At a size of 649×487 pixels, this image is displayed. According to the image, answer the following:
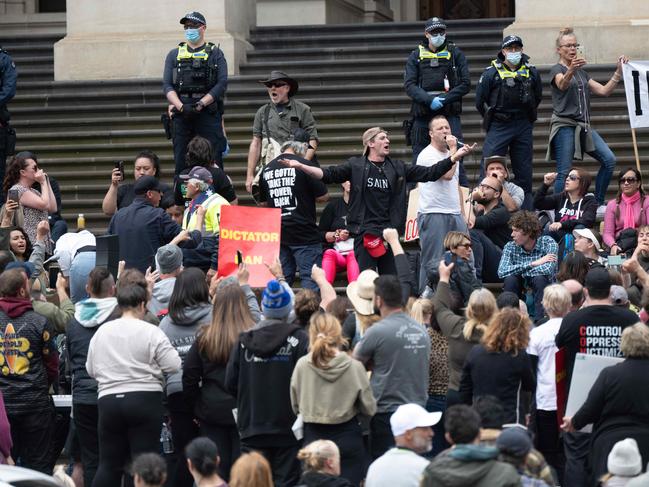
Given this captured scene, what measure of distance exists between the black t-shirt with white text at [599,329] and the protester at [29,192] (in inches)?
244

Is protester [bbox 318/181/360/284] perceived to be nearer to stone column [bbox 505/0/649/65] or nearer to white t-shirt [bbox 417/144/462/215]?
white t-shirt [bbox 417/144/462/215]

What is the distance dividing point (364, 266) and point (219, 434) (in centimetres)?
295

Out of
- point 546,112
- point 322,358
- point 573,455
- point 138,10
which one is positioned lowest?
point 573,455

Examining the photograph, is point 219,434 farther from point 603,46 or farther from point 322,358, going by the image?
point 603,46

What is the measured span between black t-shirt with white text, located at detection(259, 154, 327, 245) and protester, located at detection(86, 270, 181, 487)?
3503mm

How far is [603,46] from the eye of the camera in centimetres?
2025

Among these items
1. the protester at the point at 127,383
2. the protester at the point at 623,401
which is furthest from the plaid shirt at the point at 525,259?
the protester at the point at 127,383

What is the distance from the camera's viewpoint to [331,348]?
1002cm

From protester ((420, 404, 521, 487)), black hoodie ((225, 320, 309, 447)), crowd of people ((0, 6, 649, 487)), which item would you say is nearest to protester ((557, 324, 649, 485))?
crowd of people ((0, 6, 649, 487))

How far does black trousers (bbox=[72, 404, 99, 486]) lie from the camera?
36.9ft

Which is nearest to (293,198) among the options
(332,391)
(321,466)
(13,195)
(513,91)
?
(13,195)

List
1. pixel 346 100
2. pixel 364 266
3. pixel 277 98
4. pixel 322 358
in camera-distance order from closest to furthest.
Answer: pixel 322 358, pixel 364 266, pixel 277 98, pixel 346 100

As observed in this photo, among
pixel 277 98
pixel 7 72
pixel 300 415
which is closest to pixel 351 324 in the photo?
pixel 300 415

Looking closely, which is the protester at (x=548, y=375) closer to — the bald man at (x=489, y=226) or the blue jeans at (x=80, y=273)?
the bald man at (x=489, y=226)
